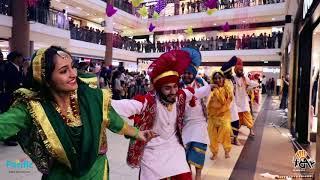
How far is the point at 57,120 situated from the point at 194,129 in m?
2.03

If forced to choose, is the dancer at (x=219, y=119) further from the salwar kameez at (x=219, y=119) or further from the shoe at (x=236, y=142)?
the shoe at (x=236, y=142)

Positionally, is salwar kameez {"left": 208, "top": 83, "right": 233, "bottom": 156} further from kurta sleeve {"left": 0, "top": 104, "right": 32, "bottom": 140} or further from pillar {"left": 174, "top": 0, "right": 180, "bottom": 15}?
pillar {"left": 174, "top": 0, "right": 180, "bottom": 15}

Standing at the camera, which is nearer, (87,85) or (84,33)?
(87,85)

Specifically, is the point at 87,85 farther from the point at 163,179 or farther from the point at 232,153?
the point at 232,153

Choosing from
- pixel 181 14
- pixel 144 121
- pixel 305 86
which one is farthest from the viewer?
pixel 181 14

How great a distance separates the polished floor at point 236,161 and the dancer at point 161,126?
4.48ft

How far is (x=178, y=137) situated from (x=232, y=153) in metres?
2.81

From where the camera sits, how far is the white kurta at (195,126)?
132 inches

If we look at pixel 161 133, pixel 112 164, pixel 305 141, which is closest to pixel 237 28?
pixel 305 141

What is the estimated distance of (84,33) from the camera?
16.3 meters

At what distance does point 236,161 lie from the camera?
15.2 ft

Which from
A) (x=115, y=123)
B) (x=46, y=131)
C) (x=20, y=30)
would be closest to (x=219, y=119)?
(x=115, y=123)

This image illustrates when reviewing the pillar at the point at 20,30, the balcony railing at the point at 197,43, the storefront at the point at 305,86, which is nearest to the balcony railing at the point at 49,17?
the pillar at the point at 20,30

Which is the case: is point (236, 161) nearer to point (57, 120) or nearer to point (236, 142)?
point (236, 142)
